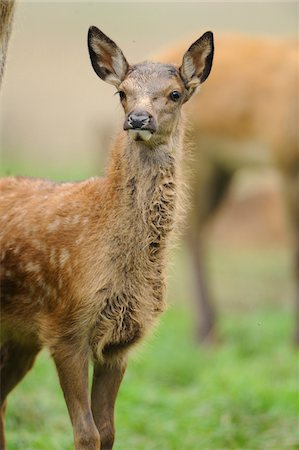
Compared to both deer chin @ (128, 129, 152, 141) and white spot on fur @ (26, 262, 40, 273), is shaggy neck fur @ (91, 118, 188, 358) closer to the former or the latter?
deer chin @ (128, 129, 152, 141)

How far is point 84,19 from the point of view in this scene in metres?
40.7

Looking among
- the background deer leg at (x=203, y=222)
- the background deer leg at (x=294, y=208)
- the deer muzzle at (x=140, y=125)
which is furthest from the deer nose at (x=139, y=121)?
the background deer leg at (x=203, y=222)

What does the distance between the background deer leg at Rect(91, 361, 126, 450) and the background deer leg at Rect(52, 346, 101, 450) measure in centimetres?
32

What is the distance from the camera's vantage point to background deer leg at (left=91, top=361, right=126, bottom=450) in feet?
23.6

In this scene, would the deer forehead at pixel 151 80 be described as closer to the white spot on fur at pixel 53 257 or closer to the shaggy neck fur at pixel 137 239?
the shaggy neck fur at pixel 137 239

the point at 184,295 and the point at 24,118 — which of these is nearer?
the point at 184,295

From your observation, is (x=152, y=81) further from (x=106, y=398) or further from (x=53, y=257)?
(x=106, y=398)

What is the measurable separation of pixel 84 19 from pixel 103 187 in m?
34.1

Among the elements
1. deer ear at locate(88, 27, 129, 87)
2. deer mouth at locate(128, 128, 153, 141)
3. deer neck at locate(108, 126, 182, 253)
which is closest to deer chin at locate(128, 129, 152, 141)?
deer mouth at locate(128, 128, 153, 141)

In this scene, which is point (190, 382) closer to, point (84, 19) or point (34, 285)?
point (34, 285)

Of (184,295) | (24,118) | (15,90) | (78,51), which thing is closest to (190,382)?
(184,295)

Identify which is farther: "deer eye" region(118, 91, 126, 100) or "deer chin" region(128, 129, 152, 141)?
"deer eye" region(118, 91, 126, 100)

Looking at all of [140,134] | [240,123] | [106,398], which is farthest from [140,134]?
[240,123]

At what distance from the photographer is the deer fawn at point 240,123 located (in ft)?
43.4
